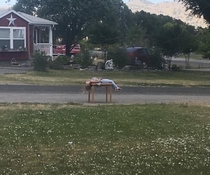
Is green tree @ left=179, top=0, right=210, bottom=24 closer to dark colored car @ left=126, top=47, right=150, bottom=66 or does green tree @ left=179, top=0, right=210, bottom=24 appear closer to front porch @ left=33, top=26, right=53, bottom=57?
dark colored car @ left=126, top=47, right=150, bottom=66

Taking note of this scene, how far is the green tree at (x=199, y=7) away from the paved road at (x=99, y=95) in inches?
414

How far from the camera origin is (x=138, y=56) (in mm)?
31781

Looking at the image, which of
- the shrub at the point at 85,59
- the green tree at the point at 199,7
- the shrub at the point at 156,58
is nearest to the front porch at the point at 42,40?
the shrub at the point at 85,59

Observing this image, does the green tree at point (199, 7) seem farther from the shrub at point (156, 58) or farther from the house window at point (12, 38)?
the house window at point (12, 38)

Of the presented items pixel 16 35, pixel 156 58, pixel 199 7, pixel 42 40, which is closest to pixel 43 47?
pixel 16 35

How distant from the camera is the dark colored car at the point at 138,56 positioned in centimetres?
3044

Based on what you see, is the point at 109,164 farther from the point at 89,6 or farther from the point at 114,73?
the point at 89,6

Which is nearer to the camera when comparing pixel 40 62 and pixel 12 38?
pixel 40 62

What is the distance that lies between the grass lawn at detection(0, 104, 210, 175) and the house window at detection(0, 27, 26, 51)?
20.4 metres

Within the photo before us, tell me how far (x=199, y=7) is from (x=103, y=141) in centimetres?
2258

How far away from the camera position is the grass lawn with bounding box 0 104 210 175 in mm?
6941

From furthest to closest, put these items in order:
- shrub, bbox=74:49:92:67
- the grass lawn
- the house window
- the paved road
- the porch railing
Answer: the porch railing < the house window < shrub, bbox=74:49:92:67 < the paved road < the grass lawn

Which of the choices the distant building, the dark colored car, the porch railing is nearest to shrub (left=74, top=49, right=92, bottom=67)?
the dark colored car

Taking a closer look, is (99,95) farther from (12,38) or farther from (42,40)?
(42,40)
